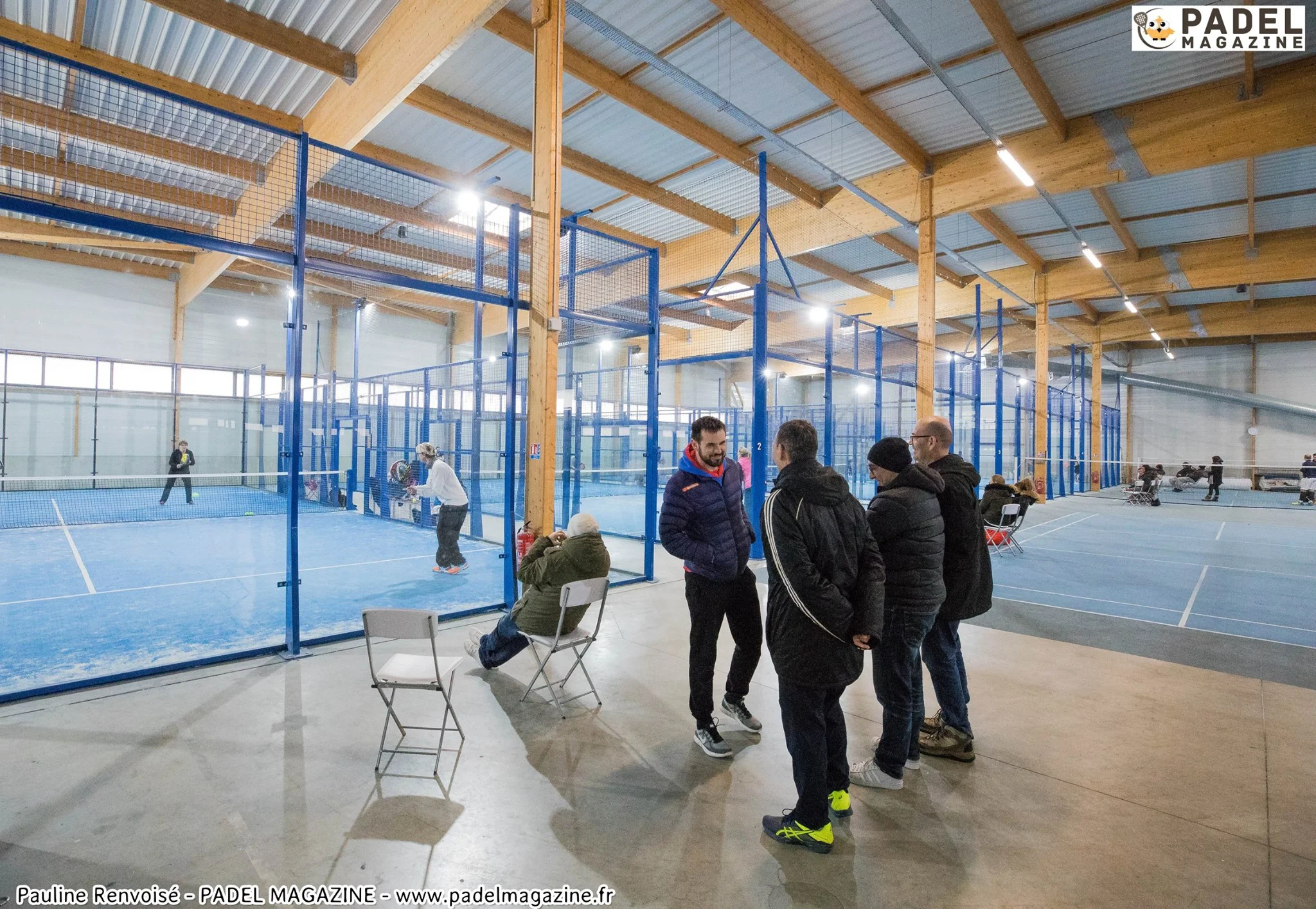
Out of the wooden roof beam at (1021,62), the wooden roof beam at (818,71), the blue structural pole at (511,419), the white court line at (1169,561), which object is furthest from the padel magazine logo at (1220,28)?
the blue structural pole at (511,419)

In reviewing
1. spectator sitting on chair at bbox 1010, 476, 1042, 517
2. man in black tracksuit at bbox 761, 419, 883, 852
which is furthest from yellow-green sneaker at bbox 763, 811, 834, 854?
spectator sitting on chair at bbox 1010, 476, 1042, 517

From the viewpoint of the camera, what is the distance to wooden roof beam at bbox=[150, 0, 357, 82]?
6.27 meters

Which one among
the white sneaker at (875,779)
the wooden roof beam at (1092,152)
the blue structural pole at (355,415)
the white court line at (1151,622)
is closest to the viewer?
the white sneaker at (875,779)

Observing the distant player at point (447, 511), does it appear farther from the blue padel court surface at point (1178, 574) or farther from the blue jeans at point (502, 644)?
the blue padel court surface at point (1178, 574)

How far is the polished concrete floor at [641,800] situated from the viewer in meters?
2.47

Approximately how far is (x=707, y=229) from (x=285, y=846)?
40.4 ft

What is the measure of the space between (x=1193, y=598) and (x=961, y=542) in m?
6.03

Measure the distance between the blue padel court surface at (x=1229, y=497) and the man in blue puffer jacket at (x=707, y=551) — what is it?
2179cm

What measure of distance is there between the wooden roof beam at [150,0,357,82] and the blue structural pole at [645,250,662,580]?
4.15 meters

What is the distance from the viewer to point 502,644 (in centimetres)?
439

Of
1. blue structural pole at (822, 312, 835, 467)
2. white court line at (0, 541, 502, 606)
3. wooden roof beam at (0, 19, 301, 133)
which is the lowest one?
white court line at (0, 541, 502, 606)

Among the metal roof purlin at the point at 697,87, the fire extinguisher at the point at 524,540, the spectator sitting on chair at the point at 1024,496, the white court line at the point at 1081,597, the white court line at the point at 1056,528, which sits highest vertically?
the metal roof purlin at the point at 697,87

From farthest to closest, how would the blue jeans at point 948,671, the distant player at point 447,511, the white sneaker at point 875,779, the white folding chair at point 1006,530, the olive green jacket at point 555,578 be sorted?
the white folding chair at point 1006,530 → the distant player at point 447,511 → the olive green jacket at point 555,578 → the blue jeans at point 948,671 → the white sneaker at point 875,779

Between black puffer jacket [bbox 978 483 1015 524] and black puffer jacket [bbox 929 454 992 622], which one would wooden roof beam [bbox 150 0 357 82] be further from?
black puffer jacket [bbox 978 483 1015 524]
